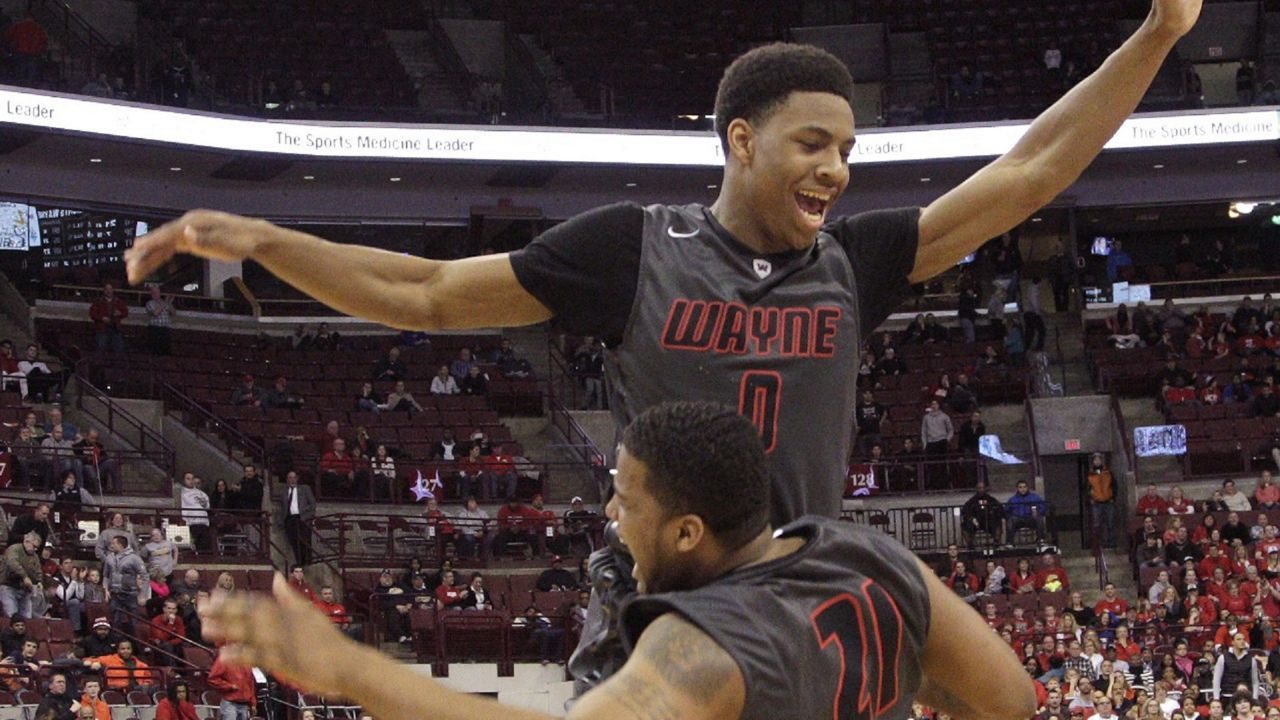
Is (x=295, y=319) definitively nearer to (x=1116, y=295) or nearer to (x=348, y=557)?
(x=348, y=557)

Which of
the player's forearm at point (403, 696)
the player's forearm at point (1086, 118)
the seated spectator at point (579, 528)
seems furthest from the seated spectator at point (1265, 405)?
the player's forearm at point (403, 696)

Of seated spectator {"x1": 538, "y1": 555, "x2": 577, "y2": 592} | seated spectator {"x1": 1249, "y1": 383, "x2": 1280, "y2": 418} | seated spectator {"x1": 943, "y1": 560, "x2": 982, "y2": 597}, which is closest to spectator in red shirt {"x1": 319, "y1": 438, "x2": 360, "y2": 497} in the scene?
seated spectator {"x1": 538, "y1": 555, "x2": 577, "y2": 592}

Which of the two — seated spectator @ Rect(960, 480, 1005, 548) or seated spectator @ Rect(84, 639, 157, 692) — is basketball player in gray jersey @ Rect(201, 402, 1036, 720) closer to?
seated spectator @ Rect(84, 639, 157, 692)

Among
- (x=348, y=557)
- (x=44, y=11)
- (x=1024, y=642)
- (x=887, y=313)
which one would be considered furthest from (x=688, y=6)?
(x=887, y=313)

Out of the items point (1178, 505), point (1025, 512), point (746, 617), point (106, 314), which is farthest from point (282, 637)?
point (106, 314)

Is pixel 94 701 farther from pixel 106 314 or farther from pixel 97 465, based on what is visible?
pixel 106 314

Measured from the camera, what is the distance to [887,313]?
4055 mm

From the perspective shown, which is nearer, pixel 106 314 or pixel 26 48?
pixel 106 314

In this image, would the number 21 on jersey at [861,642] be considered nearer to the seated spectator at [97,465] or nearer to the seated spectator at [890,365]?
the seated spectator at [97,465]

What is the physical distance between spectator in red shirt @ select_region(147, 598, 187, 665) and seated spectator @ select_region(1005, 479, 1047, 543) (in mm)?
11953

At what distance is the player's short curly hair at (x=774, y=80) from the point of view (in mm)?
3768

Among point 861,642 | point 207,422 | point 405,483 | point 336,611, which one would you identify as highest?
point 207,422

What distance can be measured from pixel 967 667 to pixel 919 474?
24.9 meters

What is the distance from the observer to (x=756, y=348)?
12.3 ft
